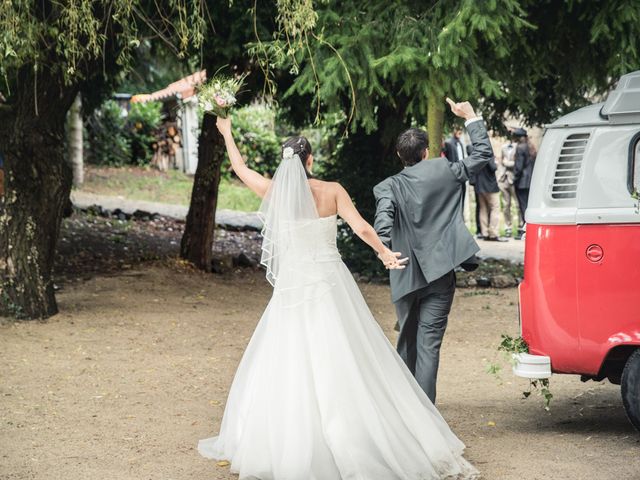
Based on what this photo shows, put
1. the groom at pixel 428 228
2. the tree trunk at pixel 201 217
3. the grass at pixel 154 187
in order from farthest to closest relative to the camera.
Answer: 1. the grass at pixel 154 187
2. the tree trunk at pixel 201 217
3. the groom at pixel 428 228

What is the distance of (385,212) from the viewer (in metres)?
6.81

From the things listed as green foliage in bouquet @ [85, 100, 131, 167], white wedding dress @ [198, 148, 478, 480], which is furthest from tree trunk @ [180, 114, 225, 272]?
green foliage in bouquet @ [85, 100, 131, 167]

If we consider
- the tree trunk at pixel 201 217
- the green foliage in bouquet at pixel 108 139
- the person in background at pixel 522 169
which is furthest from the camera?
the green foliage in bouquet at pixel 108 139

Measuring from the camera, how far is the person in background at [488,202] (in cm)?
1964

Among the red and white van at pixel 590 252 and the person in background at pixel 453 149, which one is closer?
the red and white van at pixel 590 252

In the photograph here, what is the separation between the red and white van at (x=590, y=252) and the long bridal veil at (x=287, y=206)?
1.53 metres

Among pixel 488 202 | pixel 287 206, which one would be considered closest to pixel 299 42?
pixel 287 206

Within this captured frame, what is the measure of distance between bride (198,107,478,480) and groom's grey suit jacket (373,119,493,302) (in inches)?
14.9

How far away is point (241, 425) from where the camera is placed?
248 inches

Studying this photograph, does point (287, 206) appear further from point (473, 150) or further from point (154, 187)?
point (154, 187)

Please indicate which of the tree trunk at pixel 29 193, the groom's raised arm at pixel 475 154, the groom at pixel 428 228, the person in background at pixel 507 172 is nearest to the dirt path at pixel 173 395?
the tree trunk at pixel 29 193

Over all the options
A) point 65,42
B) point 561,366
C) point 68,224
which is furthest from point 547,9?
point 68,224

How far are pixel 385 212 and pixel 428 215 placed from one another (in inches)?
11.7

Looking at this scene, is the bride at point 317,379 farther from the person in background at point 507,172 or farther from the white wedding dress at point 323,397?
the person in background at point 507,172
